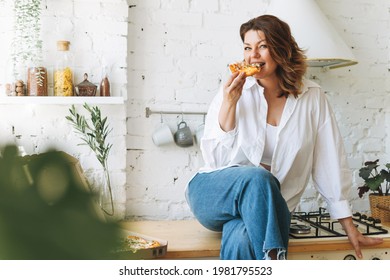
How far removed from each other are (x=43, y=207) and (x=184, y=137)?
150 centimetres

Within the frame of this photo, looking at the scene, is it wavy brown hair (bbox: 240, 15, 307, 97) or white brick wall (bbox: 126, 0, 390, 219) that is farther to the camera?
white brick wall (bbox: 126, 0, 390, 219)

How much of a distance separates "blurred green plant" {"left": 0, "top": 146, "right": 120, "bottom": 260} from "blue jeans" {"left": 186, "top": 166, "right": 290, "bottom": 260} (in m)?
1.04

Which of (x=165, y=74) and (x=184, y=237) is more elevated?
(x=165, y=74)

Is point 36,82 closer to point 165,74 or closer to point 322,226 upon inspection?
point 165,74

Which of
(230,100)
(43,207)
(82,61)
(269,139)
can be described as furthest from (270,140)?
(43,207)

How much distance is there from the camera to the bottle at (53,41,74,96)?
1.52 m

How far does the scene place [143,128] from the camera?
5.64 ft

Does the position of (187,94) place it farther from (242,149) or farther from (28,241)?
(28,241)

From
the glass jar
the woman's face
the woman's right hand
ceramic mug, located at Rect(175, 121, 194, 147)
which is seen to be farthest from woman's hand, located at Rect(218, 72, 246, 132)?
the glass jar

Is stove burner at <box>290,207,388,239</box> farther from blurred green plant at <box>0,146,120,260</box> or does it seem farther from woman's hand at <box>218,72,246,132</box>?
blurred green plant at <box>0,146,120,260</box>

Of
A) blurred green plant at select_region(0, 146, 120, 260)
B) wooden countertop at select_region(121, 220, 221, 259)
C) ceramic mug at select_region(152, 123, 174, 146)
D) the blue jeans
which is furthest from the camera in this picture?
ceramic mug at select_region(152, 123, 174, 146)

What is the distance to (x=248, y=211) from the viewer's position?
1.25 meters

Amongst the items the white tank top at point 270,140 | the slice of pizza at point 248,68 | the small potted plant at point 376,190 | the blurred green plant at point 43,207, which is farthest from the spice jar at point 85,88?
the blurred green plant at point 43,207

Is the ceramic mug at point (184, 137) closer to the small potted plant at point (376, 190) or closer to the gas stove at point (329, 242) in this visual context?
the gas stove at point (329, 242)
